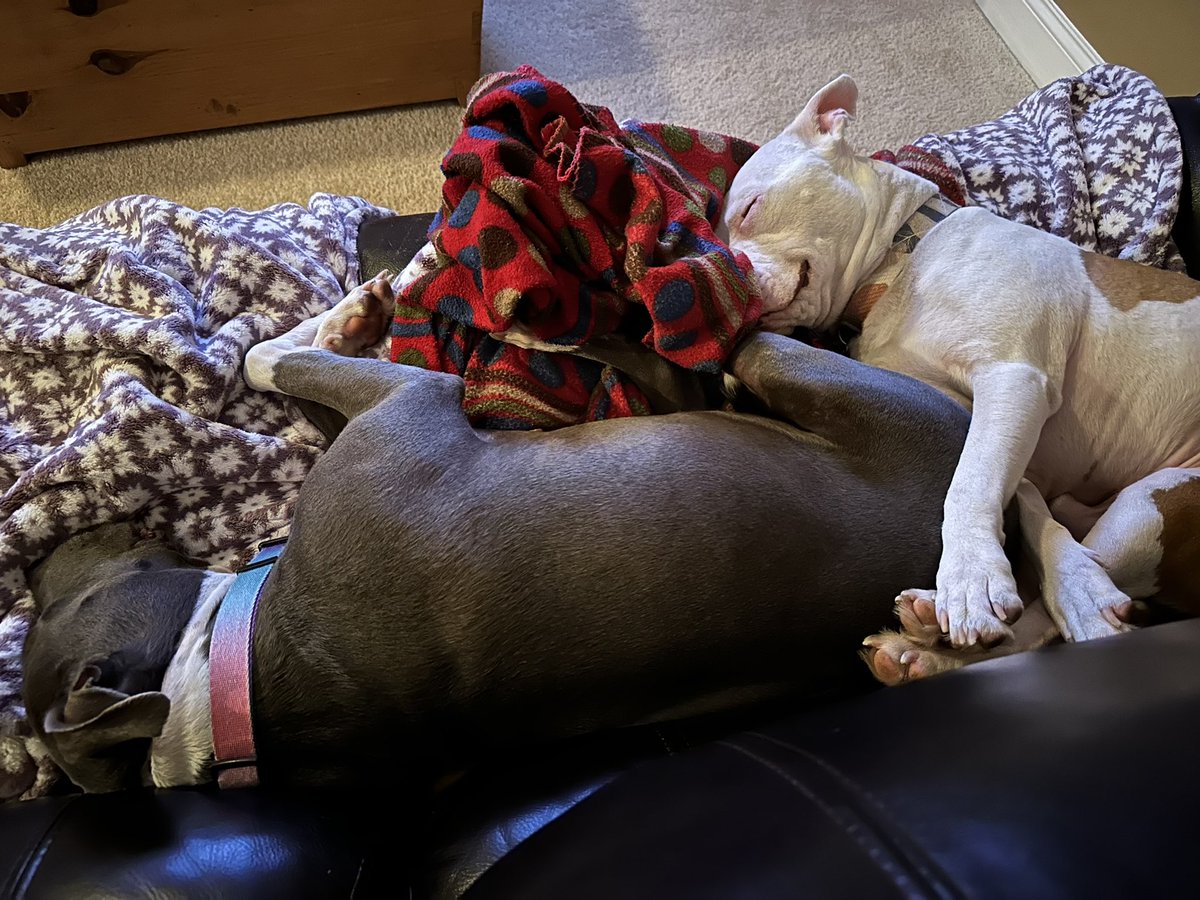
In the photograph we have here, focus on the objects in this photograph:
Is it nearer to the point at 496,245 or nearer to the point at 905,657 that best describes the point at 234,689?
the point at 496,245

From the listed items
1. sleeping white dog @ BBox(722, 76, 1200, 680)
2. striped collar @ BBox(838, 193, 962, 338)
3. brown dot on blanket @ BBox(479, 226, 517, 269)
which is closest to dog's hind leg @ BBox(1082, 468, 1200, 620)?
A: sleeping white dog @ BBox(722, 76, 1200, 680)

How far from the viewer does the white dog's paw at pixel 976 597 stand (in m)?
1.22

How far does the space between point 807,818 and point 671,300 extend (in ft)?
2.89

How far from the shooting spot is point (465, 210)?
148cm

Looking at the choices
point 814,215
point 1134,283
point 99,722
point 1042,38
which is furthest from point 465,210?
point 1042,38

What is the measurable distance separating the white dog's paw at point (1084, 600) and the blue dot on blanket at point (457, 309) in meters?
1.04

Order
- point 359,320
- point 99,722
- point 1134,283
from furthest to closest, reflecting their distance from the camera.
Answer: point 359,320 → point 1134,283 → point 99,722

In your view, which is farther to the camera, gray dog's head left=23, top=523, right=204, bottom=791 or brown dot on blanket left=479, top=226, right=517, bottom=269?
brown dot on blanket left=479, top=226, right=517, bottom=269

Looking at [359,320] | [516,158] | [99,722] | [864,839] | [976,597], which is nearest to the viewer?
[864,839]

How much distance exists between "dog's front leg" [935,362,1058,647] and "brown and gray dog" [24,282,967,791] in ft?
0.18

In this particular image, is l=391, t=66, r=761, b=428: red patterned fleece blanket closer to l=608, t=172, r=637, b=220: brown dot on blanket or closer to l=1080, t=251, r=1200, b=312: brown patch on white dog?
l=608, t=172, r=637, b=220: brown dot on blanket

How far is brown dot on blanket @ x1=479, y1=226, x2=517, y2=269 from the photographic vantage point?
56.5 inches

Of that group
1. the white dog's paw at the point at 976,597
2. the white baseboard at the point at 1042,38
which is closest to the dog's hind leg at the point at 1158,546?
the white dog's paw at the point at 976,597

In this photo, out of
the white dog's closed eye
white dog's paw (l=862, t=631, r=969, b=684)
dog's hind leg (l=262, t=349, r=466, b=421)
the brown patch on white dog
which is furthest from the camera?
the white dog's closed eye
